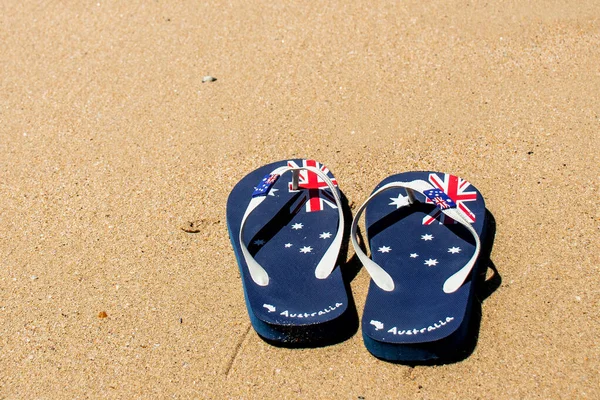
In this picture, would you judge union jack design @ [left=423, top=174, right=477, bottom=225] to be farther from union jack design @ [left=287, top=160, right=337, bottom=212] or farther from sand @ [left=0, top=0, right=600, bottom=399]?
union jack design @ [left=287, top=160, right=337, bottom=212]

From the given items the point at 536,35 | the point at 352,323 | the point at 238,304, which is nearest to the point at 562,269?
the point at 352,323

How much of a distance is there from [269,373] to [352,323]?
294mm

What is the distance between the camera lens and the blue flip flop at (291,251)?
2.20 metres

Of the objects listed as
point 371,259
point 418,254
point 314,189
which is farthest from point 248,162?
point 418,254

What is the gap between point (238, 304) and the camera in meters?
2.42

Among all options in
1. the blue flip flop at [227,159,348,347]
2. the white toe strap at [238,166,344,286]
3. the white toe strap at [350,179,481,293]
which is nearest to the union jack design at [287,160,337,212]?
the blue flip flop at [227,159,348,347]

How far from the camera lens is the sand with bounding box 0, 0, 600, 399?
2.20 m

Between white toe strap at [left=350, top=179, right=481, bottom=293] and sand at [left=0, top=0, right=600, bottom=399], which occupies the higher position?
white toe strap at [left=350, top=179, right=481, bottom=293]

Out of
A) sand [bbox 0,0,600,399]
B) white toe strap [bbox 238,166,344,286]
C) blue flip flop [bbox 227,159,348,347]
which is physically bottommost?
sand [bbox 0,0,600,399]

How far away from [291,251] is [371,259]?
0.27 meters

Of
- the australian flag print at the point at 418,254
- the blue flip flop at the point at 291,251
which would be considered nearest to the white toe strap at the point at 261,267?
the blue flip flop at the point at 291,251

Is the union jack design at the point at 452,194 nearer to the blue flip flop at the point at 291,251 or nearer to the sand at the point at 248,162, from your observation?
the sand at the point at 248,162

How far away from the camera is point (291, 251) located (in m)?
2.44

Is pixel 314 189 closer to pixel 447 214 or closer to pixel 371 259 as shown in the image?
pixel 371 259
